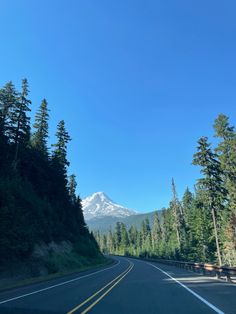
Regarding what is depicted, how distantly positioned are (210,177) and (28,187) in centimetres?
2133

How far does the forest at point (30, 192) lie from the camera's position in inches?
952

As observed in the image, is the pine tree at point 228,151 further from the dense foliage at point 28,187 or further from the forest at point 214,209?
the dense foliage at point 28,187

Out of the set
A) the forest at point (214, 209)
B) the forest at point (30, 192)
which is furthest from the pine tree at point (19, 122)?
the forest at point (214, 209)

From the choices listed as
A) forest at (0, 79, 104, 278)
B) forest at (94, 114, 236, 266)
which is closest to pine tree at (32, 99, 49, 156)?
forest at (0, 79, 104, 278)

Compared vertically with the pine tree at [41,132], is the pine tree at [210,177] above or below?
below

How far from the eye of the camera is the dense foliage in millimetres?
24156

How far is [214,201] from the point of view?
134 feet

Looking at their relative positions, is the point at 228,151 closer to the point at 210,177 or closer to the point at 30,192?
the point at 210,177

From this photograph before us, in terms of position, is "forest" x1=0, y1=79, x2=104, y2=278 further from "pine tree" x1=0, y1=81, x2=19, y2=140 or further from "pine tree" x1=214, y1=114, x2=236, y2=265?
"pine tree" x1=214, y1=114, x2=236, y2=265

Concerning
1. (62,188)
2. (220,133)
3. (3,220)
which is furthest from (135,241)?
(3,220)

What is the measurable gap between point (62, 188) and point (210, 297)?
148ft

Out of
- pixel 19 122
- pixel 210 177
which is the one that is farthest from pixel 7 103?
pixel 210 177

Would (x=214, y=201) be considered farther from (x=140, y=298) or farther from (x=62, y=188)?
(x=140, y=298)

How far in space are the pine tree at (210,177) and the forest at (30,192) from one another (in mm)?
17790
